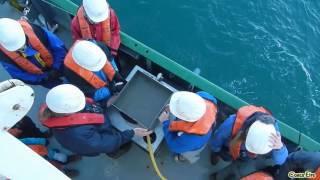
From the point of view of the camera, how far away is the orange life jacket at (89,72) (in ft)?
12.1

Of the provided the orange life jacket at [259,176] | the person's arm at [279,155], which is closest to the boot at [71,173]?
the orange life jacket at [259,176]

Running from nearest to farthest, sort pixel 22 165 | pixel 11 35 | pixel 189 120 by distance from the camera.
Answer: pixel 22 165
pixel 189 120
pixel 11 35

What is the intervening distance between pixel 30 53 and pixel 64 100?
118cm

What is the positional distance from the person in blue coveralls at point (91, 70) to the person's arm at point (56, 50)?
0.48m

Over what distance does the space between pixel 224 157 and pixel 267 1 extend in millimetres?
4463

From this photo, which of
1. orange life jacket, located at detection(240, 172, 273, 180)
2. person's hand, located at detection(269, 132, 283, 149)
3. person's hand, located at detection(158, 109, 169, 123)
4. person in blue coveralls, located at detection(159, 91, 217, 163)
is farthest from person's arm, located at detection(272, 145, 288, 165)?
person's hand, located at detection(158, 109, 169, 123)

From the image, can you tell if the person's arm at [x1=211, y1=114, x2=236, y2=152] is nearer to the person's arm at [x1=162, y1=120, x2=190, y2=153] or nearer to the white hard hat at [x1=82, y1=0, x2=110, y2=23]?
the person's arm at [x1=162, y1=120, x2=190, y2=153]

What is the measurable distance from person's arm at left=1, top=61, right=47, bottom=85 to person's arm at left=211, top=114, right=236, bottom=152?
225 cm

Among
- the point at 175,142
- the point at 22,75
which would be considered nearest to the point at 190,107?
the point at 175,142

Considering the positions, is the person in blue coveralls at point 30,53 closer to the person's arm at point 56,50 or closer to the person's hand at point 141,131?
the person's arm at point 56,50

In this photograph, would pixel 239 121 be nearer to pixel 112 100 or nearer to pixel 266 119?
pixel 266 119

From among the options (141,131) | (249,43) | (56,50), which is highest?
(56,50)

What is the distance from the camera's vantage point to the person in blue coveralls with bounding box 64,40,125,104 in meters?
3.59

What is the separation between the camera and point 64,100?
3.12 meters
